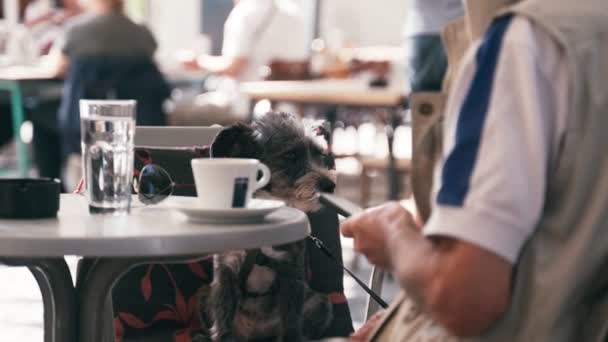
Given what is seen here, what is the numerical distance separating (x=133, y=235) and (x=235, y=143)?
66cm

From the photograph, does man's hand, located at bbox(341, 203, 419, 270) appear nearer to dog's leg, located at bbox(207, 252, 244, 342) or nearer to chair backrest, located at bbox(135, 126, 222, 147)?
dog's leg, located at bbox(207, 252, 244, 342)

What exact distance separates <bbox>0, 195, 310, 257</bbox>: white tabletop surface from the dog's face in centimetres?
57

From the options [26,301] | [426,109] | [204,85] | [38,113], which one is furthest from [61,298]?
[204,85]

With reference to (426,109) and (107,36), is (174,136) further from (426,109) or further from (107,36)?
(107,36)

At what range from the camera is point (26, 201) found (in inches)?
53.8

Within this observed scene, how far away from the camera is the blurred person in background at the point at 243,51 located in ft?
16.7

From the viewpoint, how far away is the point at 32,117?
6.30 meters

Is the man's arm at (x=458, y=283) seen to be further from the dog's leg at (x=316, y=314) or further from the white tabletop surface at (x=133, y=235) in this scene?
the dog's leg at (x=316, y=314)

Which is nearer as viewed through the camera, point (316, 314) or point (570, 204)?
point (570, 204)

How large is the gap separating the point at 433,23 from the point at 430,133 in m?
2.75

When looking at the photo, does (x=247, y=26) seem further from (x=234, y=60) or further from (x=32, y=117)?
(x=32, y=117)

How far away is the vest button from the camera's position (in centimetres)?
116

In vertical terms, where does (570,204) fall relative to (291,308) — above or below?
above

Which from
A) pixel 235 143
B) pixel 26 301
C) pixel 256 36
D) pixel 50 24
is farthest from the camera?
pixel 50 24
